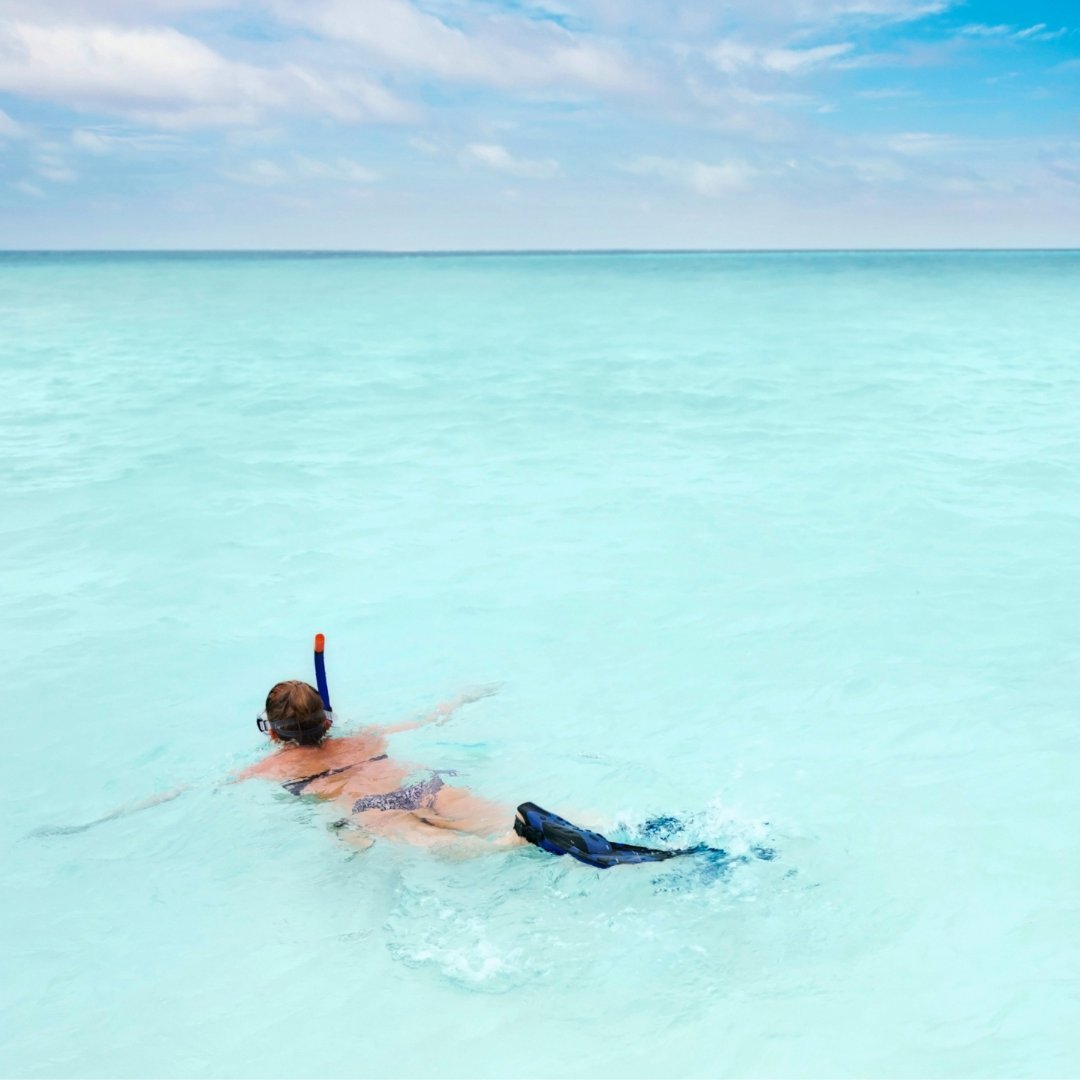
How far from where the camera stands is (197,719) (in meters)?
7.80

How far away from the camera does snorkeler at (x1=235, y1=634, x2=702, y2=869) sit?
18.6 ft

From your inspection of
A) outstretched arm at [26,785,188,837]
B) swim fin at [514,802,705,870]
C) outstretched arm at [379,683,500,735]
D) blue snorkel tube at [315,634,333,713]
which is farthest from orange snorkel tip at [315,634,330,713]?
swim fin at [514,802,705,870]

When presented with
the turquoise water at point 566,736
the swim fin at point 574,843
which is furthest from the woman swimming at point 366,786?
the swim fin at point 574,843

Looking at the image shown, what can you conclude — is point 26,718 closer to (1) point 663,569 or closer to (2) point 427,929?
(2) point 427,929

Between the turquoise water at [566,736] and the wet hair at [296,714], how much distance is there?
50cm

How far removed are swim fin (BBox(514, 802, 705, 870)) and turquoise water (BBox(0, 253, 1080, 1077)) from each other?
0.86ft

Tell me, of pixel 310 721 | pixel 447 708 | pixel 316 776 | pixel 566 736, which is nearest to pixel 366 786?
pixel 316 776

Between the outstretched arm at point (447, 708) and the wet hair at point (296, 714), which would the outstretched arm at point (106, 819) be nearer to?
the wet hair at point (296, 714)

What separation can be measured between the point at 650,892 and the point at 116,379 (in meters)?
24.1

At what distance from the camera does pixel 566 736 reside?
24.2 ft

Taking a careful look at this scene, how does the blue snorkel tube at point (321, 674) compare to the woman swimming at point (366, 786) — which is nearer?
the woman swimming at point (366, 786)

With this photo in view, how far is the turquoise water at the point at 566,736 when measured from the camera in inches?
183

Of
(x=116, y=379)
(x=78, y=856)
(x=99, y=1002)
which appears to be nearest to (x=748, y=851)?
(x=99, y=1002)

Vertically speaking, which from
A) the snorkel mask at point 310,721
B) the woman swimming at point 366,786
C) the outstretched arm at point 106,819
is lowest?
the outstretched arm at point 106,819
